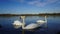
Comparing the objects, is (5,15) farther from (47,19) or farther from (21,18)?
(47,19)

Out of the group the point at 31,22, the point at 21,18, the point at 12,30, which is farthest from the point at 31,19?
the point at 12,30

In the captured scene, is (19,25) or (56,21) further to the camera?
(19,25)

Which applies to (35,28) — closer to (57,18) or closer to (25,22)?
(25,22)

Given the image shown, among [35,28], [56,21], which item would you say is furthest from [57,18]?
[35,28]

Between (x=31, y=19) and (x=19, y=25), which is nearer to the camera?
(x=31, y=19)

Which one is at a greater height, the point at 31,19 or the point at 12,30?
the point at 31,19

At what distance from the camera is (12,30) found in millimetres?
1981

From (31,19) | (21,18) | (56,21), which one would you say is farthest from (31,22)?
(56,21)

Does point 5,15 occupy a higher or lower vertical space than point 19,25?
higher

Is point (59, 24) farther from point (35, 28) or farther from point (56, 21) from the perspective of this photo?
point (35, 28)

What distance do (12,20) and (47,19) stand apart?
1.46ft

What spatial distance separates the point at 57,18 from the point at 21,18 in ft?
1.50

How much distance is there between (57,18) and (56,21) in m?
0.04

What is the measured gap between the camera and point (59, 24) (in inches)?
74.9
